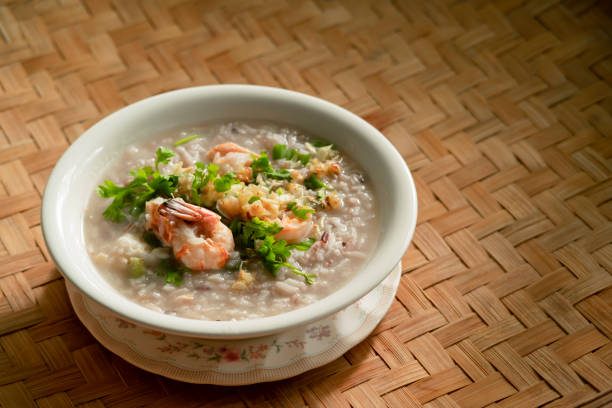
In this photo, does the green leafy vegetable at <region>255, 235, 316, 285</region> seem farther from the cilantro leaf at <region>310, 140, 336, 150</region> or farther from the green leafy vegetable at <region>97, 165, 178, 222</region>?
the cilantro leaf at <region>310, 140, 336, 150</region>

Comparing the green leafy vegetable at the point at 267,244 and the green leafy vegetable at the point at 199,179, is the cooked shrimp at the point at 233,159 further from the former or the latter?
the green leafy vegetable at the point at 267,244

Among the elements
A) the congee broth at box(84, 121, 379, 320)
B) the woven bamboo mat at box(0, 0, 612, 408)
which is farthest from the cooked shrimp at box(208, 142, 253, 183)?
the woven bamboo mat at box(0, 0, 612, 408)

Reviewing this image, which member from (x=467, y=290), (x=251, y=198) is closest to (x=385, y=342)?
(x=467, y=290)

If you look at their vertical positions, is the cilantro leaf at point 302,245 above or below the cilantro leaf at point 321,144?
below

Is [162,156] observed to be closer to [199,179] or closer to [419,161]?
[199,179]

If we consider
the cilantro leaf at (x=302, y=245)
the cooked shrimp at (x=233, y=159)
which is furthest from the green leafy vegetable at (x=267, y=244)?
the cooked shrimp at (x=233, y=159)
